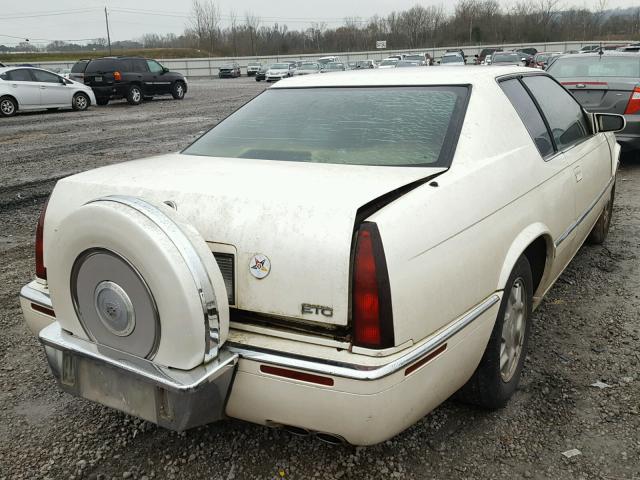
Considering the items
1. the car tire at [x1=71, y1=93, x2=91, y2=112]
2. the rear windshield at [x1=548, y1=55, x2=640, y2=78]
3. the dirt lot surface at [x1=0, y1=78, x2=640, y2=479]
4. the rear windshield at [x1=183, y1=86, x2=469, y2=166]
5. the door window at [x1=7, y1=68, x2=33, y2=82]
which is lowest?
the dirt lot surface at [x1=0, y1=78, x2=640, y2=479]

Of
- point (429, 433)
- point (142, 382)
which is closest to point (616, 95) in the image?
point (429, 433)

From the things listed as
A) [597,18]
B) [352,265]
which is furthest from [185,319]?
[597,18]

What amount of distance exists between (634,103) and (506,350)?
20.9ft

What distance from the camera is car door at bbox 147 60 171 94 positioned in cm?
2253

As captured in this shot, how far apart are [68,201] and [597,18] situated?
88.0 meters

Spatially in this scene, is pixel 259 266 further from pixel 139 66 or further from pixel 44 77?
pixel 139 66

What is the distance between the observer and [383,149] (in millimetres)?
2779

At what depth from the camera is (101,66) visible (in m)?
21.0

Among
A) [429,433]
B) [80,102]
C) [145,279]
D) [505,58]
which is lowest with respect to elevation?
[429,433]

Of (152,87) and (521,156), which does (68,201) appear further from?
(152,87)

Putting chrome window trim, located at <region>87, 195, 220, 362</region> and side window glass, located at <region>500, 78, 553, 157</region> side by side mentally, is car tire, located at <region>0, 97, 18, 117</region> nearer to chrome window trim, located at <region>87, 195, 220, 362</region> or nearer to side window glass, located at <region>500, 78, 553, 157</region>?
side window glass, located at <region>500, 78, 553, 157</region>

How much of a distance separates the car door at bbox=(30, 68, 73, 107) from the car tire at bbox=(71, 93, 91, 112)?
27cm

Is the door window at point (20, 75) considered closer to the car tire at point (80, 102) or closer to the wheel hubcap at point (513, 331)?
the car tire at point (80, 102)

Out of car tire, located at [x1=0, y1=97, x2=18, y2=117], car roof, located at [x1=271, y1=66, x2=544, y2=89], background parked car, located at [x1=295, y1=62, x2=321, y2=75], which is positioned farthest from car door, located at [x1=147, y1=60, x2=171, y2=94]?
car roof, located at [x1=271, y1=66, x2=544, y2=89]
